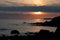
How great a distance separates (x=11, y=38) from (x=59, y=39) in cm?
1547

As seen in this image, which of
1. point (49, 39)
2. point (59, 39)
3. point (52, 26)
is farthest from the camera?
point (52, 26)

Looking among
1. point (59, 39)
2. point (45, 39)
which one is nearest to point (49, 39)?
point (45, 39)

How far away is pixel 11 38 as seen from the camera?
36938mm

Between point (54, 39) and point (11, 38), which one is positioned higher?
point (54, 39)

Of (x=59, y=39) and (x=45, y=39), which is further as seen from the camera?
(x=45, y=39)

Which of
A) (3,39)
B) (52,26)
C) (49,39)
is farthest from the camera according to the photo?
(52,26)

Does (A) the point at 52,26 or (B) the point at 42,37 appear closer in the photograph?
(B) the point at 42,37

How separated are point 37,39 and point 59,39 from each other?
3181 mm

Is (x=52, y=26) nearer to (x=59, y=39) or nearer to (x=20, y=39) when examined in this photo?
(x=20, y=39)

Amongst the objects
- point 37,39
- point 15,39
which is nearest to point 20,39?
point 15,39

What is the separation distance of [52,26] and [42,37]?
35.9m

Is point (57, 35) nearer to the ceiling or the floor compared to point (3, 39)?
nearer to the ceiling

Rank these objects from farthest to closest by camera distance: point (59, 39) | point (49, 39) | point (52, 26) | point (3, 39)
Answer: point (52, 26) < point (3, 39) < point (49, 39) < point (59, 39)

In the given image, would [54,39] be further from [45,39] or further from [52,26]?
[52,26]
